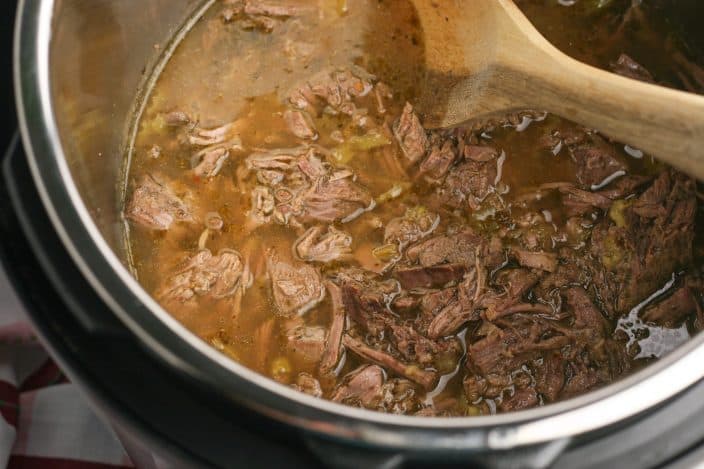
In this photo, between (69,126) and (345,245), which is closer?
(69,126)

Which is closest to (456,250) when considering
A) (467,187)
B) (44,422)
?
(467,187)

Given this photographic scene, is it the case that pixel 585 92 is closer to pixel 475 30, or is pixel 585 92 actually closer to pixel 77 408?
pixel 475 30

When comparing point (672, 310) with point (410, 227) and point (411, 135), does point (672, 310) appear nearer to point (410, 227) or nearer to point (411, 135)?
point (410, 227)

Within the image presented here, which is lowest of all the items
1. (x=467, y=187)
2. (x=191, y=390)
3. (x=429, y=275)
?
(x=429, y=275)

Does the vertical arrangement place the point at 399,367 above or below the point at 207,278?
below

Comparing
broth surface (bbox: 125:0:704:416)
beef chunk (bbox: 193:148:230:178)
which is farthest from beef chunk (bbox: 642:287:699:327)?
beef chunk (bbox: 193:148:230:178)

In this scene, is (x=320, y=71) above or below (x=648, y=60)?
above

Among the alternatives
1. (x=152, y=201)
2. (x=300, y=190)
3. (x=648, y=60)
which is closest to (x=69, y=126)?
(x=152, y=201)
